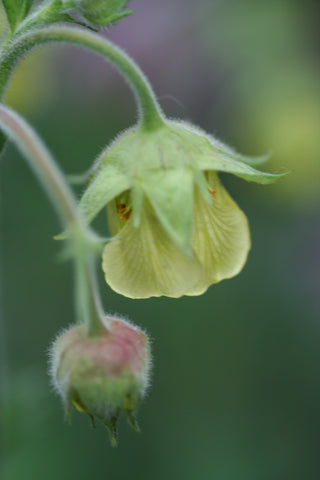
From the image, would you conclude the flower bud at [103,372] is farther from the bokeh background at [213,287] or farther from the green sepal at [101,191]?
the bokeh background at [213,287]

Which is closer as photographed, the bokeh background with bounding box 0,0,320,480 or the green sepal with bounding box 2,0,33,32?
the green sepal with bounding box 2,0,33,32

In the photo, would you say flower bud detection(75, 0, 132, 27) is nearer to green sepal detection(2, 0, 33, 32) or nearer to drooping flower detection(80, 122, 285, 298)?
green sepal detection(2, 0, 33, 32)

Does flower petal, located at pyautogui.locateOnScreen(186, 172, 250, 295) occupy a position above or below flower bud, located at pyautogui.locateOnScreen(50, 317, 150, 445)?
above

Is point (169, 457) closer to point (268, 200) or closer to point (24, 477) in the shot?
point (24, 477)

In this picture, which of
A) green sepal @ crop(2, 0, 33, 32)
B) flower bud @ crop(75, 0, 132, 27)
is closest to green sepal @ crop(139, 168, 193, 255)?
flower bud @ crop(75, 0, 132, 27)

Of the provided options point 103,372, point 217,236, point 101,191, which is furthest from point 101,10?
point 103,372

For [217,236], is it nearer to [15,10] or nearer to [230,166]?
[230,166]

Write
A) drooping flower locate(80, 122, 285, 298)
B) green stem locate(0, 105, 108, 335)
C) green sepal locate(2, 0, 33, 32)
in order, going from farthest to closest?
green sepal locate(2, 0, 33, 32) → drooping flower locate(80, 122, 285, 298) → green stem locate(0, 105, 108, 335)
